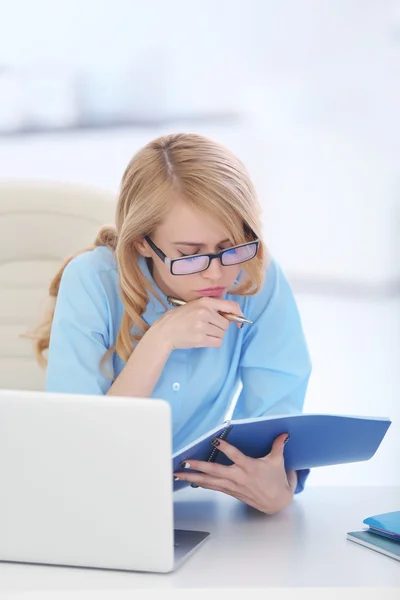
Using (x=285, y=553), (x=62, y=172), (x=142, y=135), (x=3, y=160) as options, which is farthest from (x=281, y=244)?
(x=285, y=553)

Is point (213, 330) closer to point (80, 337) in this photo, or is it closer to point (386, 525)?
point (80, 337)

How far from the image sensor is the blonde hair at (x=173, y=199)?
148cm

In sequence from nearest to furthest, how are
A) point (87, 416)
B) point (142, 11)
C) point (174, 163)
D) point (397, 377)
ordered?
point (87, 416) < point (174, 163) < point (142, 11) < point (397, 377)

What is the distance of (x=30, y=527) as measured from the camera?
1034 millimetres

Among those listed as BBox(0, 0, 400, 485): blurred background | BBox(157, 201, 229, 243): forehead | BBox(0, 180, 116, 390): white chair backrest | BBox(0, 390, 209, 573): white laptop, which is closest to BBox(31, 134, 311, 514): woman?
BBox(157, 201, 229, 243): forehead

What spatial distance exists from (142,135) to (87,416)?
207 cm

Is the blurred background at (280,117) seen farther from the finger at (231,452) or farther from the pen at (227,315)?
the finger at (231,452)

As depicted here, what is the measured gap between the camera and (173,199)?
149 centimetres

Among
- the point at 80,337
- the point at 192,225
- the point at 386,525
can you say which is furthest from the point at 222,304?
the point at 386,525

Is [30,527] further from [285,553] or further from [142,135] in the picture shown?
[142,135]

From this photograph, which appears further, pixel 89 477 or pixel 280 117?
pixel 280 117

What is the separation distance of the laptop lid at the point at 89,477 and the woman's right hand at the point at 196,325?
0.55 metres

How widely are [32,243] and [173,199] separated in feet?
1.77

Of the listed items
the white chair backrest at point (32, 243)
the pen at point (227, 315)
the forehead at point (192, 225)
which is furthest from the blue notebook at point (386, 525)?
the white chair backrest at point (32, 243)
